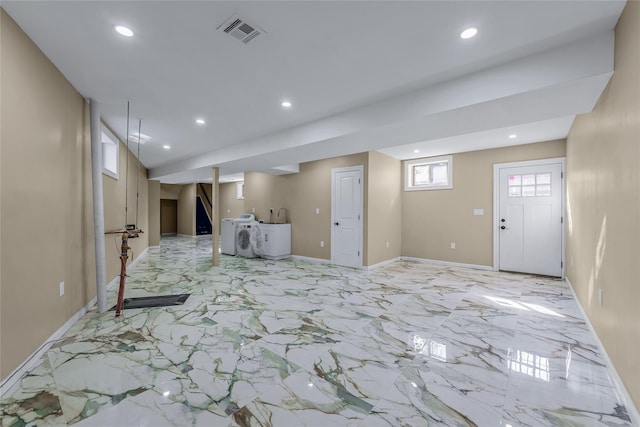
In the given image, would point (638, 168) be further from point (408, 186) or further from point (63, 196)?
point (408, 186)

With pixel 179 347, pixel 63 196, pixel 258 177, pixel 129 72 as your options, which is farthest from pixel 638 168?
pixel 258 177

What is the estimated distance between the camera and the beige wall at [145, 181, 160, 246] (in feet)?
28.1

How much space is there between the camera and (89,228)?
322 centimetres

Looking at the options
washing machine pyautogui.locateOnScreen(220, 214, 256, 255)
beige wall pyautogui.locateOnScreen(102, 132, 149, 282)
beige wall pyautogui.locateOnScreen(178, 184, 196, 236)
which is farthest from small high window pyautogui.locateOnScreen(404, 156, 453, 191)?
beige wall pyautogui.locateOnScreen(178, 184, 196, 236)

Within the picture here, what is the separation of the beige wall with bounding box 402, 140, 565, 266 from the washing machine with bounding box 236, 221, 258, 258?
3659mm

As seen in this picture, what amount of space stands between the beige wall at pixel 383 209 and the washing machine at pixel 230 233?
3.44 m

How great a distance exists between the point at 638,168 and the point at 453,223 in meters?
4.46

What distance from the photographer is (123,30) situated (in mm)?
2002

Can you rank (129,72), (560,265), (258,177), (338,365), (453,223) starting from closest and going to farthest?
(338,365), (129,72), (560,265), (453,223), (258,177)

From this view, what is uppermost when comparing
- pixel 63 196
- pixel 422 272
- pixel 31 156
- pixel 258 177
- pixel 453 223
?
pixel 258 177

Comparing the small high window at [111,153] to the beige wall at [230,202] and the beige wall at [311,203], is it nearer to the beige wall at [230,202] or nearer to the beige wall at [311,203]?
the beige wall at [311,203]

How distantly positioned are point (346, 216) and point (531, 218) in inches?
131

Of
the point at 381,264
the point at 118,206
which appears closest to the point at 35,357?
the point at 118,206

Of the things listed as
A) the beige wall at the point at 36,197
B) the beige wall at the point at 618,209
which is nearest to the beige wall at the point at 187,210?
the beige wall at the point at 36,197
